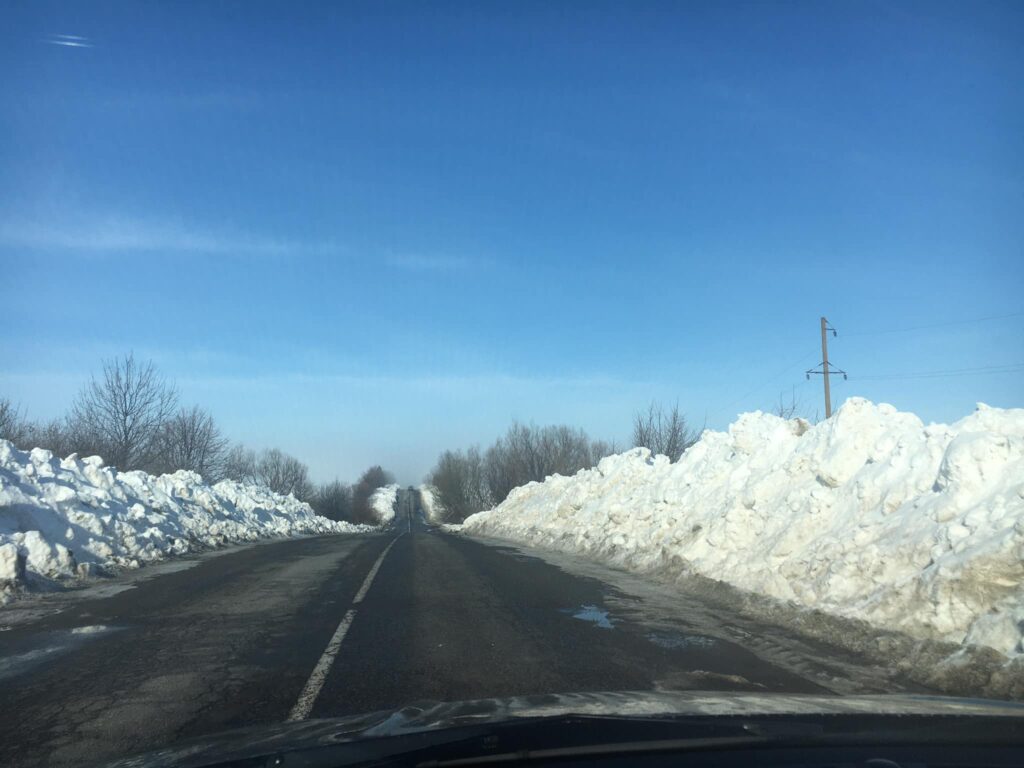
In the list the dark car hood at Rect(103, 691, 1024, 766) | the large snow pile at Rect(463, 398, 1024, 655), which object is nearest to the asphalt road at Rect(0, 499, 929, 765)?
the large snow pile at Rect(463, 398, 1024, 655)

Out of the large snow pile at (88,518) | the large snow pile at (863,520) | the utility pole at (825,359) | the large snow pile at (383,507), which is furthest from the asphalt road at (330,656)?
the large snow pile at (383,507)

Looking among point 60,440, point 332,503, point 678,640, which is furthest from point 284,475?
point 678,640

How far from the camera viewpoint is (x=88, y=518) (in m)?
17.8

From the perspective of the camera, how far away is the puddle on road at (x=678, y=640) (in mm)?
8203

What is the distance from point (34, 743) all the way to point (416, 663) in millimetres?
3128

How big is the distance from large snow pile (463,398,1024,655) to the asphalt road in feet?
3.71

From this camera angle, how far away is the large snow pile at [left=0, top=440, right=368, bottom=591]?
1409 cm

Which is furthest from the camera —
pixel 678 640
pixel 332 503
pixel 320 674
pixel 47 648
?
pixel 332 503

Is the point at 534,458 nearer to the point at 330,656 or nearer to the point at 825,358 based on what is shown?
the point at 825,358

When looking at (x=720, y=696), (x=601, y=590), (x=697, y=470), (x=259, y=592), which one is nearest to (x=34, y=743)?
(x=720, y=696)

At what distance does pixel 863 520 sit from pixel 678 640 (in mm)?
3804

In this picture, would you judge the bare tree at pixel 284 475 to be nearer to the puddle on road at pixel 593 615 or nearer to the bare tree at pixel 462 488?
the bare tree at pixel 462 488

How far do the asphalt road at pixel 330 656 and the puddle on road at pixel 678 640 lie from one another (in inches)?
1.3

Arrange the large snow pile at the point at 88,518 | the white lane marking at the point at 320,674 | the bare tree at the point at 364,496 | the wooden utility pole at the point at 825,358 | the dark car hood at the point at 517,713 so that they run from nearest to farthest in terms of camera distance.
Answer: the dark car hood at the point at 517,713 → the white lane marking at the point at 320,674 → the large snow pile at the point at 88,518 → the wooden utility pole at the point at 825,358 → the bare tree at the point at 364,496
